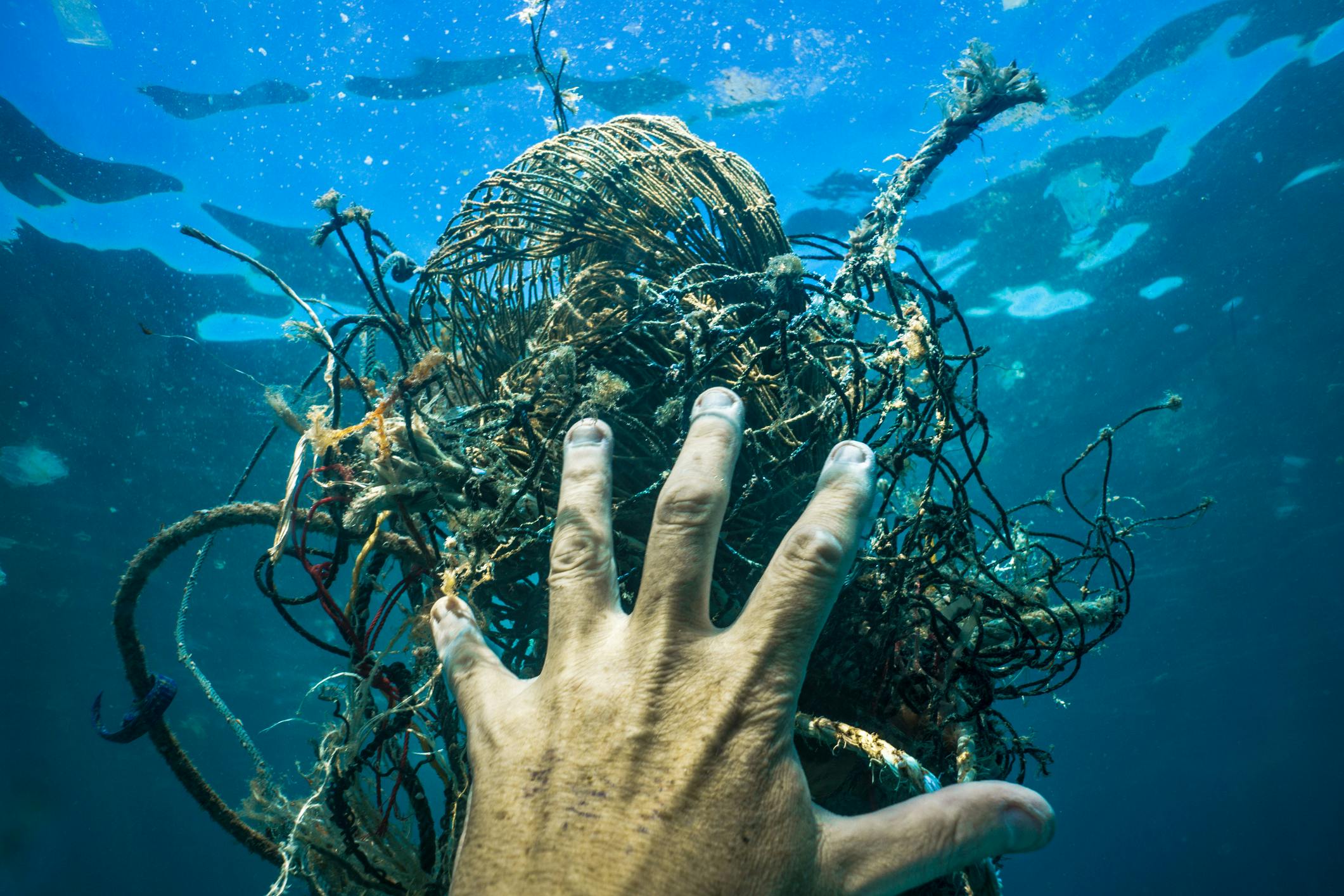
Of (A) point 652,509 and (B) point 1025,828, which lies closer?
Answer: (B) point 1025,828

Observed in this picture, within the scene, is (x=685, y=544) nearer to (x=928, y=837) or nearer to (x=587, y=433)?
(x=587, y=433)

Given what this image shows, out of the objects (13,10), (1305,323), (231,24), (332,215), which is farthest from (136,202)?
(1305,323)

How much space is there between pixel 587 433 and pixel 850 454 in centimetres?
66

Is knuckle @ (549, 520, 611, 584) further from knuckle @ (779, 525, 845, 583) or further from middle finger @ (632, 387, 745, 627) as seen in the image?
knuckle @ (779, 525, 845, 583)

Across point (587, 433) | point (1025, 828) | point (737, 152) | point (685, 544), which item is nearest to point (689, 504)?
point (685, 544)

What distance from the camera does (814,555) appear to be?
4.17 feet

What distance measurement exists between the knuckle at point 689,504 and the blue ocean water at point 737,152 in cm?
196

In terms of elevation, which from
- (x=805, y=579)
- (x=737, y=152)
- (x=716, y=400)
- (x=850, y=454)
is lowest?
(x=805, y=579)

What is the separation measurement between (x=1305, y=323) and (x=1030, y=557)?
21.6m

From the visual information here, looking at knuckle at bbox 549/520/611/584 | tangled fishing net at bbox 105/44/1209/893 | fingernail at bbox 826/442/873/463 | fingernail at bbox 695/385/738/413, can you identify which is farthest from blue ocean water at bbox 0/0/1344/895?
knuckle at bbox 549/520/611/584

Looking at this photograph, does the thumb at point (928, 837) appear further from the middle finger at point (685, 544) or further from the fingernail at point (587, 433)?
the fingernail at point (587, 433)

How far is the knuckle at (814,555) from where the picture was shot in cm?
126

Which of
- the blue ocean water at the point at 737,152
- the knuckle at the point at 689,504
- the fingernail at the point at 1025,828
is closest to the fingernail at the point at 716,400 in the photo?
the knuckle at the point at 689,504

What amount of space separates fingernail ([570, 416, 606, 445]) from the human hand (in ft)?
0.69
